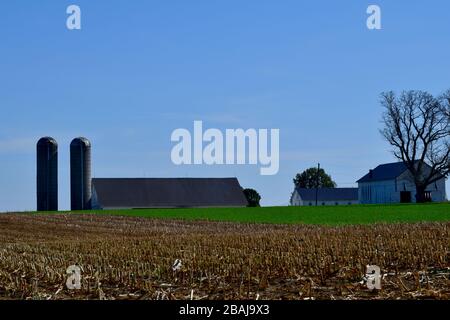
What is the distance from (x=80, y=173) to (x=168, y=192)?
26.2m

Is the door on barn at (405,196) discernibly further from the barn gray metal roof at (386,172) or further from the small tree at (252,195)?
the small tree at (252,195)

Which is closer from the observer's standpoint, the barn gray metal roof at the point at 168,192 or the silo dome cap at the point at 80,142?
the silo dome cap at the point at 80,142

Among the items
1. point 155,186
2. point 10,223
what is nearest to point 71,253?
point 10,223

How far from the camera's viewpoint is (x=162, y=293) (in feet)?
46.0

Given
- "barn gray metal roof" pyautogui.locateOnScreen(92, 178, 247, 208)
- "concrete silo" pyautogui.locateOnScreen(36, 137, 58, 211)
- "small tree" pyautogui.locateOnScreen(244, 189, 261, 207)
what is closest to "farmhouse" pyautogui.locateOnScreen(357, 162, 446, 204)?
"small tree" pyautogui.locateOnScreen(244, 189, 261, 207)

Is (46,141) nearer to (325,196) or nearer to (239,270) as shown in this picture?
(325,196)

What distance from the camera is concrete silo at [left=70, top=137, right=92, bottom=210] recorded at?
99000 millimetres

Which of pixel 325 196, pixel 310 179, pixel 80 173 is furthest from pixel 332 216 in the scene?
pixel 310 179

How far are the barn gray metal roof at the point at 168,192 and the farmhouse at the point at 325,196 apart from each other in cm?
3353

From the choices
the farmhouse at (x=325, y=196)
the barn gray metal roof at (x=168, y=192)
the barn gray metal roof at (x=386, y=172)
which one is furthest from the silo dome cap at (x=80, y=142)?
the farmhouse at (x=325, y=196)

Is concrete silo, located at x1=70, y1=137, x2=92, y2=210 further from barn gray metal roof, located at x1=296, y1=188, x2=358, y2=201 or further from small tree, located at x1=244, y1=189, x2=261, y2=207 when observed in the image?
barn gray metal roof, located at x1=296, y1=188, x2=358, y2=201

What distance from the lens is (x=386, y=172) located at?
443 ft

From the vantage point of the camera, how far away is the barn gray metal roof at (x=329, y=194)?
158 meters

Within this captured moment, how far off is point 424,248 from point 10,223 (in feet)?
134
